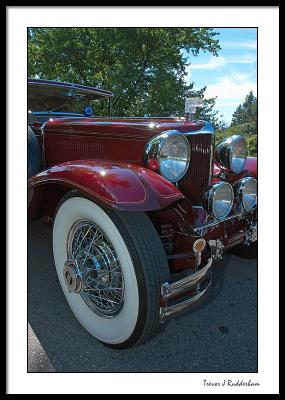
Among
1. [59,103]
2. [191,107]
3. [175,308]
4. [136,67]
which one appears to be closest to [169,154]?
[191,107]

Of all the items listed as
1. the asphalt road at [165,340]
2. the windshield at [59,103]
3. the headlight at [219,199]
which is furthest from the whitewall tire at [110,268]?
the windshield at [59,103]

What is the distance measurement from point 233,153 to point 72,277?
1570mm

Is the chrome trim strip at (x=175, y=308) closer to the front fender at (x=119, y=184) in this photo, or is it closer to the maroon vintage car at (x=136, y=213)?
the maroon vintage car at (x=136, y=213)

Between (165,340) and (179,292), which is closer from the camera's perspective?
(179,292)

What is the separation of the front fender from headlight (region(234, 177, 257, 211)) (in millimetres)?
834

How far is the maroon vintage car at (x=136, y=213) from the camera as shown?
1.64m

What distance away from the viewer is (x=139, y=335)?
1.70 meters

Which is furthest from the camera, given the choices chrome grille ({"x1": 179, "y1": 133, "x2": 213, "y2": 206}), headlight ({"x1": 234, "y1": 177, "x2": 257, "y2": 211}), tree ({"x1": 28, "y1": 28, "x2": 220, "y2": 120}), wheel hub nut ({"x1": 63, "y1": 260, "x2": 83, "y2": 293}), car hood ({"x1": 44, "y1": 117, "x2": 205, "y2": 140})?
tree ({"x1": 28, "y1": 28, "x2": 220, "y2": 120})

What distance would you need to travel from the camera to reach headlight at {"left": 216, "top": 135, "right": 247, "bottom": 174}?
257 centimetres

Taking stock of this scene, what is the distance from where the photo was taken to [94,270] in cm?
188

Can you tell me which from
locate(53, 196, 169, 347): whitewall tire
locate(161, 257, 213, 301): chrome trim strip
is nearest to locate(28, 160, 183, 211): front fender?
locate(53, 196, 169, 347): whitewall tire

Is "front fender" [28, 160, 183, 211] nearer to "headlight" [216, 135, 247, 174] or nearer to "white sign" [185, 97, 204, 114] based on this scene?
"white sign" [185, 97, 204, 114]

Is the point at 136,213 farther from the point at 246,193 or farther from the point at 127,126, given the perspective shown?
the point at 246,193

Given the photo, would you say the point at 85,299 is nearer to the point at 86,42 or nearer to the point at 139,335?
the point at 139,335
